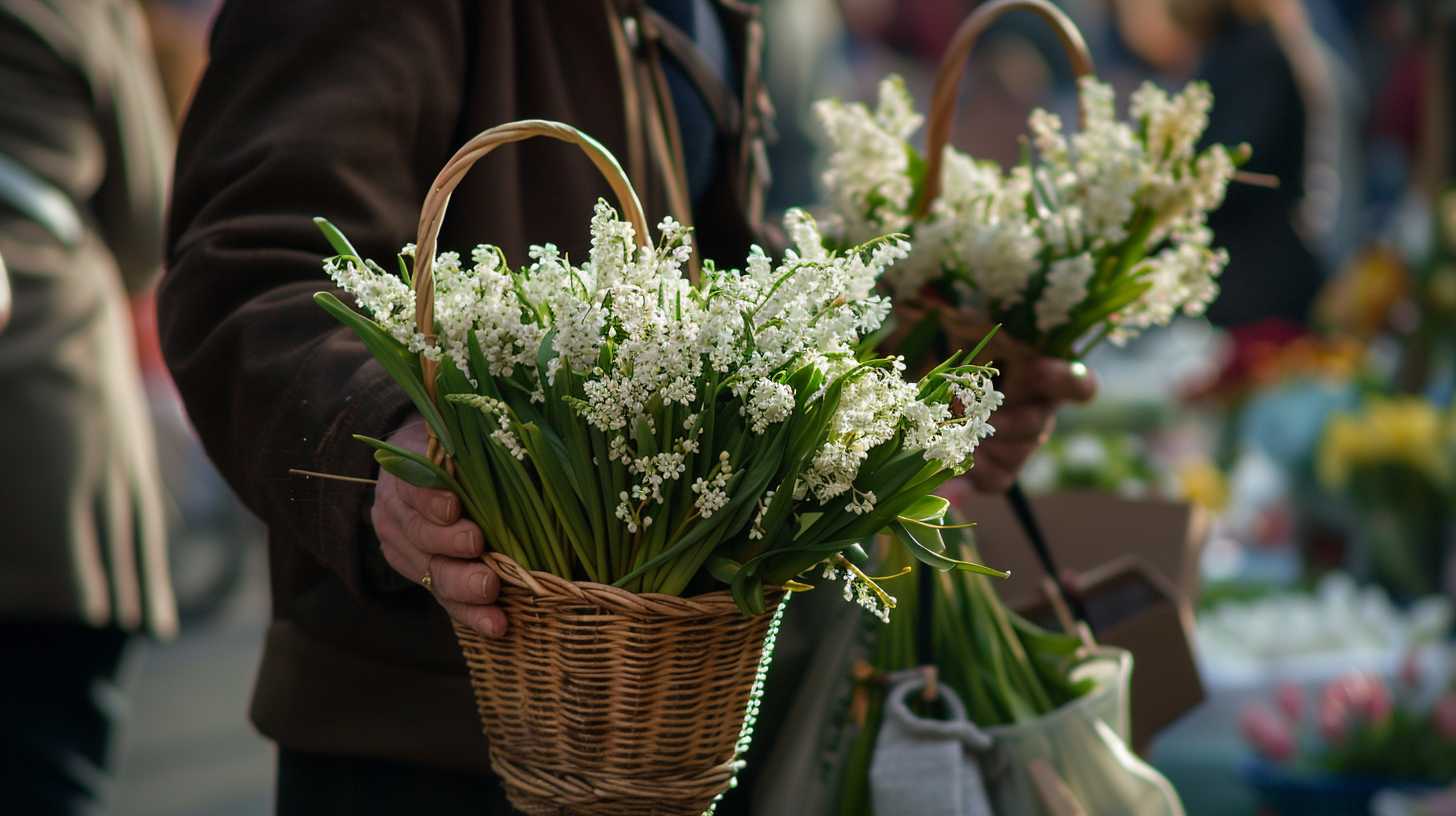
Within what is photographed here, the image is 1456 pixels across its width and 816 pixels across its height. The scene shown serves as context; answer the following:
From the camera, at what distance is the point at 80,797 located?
2316 mm

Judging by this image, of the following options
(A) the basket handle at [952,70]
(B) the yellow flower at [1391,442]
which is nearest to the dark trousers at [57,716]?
(A) the basket handle at [952,70]

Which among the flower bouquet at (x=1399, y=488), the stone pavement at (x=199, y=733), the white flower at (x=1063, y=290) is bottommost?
the stone pavement at (x=199, y=733)

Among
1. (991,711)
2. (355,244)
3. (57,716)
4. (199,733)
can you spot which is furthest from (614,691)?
(199,733)

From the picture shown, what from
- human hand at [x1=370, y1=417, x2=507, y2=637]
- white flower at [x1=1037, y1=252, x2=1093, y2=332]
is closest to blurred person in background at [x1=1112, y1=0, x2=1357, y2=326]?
white flower at [x1=1037, y1=252, x2=1093, y2=332]

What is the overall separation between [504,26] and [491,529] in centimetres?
59

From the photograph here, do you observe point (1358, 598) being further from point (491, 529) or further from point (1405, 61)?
point (1405, 61)

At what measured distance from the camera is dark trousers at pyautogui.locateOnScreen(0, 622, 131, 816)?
225 centimetres

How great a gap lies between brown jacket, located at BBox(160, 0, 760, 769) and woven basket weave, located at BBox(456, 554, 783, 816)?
0.58 feet

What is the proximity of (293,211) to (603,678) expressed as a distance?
543mm

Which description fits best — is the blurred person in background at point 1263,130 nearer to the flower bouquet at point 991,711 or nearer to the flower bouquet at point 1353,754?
the flower bouquet at point 1353,754

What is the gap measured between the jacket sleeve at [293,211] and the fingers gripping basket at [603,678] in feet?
0.58

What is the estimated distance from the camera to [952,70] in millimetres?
1671

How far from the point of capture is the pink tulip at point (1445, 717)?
2447mm

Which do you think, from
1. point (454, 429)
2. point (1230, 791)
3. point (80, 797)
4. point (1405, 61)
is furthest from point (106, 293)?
point (1405, 61)
